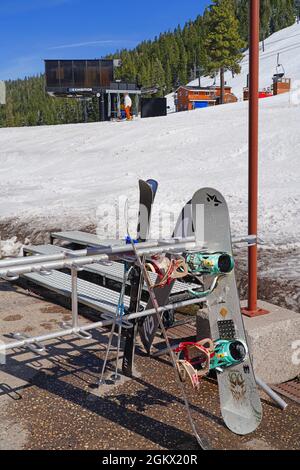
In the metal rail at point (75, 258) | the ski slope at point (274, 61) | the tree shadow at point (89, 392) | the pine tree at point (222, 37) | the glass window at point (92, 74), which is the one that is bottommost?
the tree shadow at point (89, 392)

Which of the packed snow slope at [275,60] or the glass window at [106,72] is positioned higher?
the packed snow slope at [275,60]

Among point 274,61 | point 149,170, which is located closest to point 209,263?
point 149,170

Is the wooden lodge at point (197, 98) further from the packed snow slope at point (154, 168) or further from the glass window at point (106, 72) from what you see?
the packed snow slope at point (154, 168)

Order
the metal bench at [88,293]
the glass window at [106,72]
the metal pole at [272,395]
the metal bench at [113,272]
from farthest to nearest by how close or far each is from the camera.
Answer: the glass window at [106,72] → the metal bench at [113,272] → the metal bench at [88,293] → the metal pole at [272,395]

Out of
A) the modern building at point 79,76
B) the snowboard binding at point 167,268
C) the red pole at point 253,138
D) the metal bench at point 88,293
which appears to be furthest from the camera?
the modern building at point 79,76

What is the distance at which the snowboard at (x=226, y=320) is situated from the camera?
10.4 feet

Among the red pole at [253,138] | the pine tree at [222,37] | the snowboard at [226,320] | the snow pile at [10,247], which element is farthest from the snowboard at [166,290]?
the pine tree at [222,37]

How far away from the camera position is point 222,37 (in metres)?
59.7

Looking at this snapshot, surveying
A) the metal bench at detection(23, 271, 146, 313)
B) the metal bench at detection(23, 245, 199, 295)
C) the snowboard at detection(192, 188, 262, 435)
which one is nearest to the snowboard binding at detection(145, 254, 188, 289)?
the snowboard at detection(192, 188, 262, 435)

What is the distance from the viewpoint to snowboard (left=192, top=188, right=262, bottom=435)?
318 cm

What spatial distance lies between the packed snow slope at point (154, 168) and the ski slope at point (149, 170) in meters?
0.02

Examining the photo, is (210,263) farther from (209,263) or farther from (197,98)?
(197,98)

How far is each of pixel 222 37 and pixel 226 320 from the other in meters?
62.0

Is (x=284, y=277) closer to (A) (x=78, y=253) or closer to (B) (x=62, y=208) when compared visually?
(A) (x=78, y=253)
